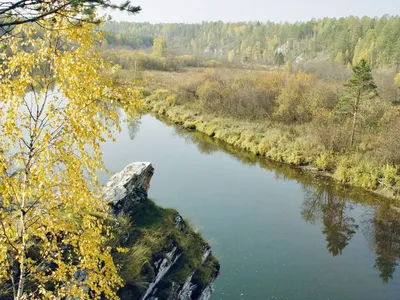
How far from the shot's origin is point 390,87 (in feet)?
143

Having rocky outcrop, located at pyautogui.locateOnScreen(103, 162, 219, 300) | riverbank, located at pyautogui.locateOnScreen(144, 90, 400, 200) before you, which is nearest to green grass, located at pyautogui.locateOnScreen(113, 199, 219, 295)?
rocky outcrop, located at pyautogui.locateOnScreen(103, 162, 219, 300)

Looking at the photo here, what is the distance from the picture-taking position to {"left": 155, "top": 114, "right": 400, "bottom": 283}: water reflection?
16219mm

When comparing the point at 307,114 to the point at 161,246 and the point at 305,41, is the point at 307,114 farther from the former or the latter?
the point at 305,41

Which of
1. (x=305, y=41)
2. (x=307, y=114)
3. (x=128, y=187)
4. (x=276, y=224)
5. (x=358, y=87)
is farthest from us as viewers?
(x=305, y=41)

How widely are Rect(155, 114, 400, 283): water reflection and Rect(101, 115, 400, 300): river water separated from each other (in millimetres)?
49

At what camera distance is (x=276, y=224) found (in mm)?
18219

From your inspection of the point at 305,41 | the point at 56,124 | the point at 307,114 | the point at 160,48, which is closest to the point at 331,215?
the point at 307,114

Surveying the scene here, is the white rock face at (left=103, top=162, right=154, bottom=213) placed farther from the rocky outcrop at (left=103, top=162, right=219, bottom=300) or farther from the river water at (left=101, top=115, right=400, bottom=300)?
the river water at (left=101, top=115, right=400, bottom=300)

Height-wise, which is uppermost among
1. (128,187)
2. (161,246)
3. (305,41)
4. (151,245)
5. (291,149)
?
(305,41)

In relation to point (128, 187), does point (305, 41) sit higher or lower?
higher

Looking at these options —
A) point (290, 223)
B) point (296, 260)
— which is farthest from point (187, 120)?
point (296, 260)

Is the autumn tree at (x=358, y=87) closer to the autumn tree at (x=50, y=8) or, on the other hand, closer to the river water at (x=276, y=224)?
the river water at (x=276, y=224)

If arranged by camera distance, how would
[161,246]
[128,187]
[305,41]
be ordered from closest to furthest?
[161,246], [128,187], [305,41]

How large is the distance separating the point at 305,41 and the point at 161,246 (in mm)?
119467
